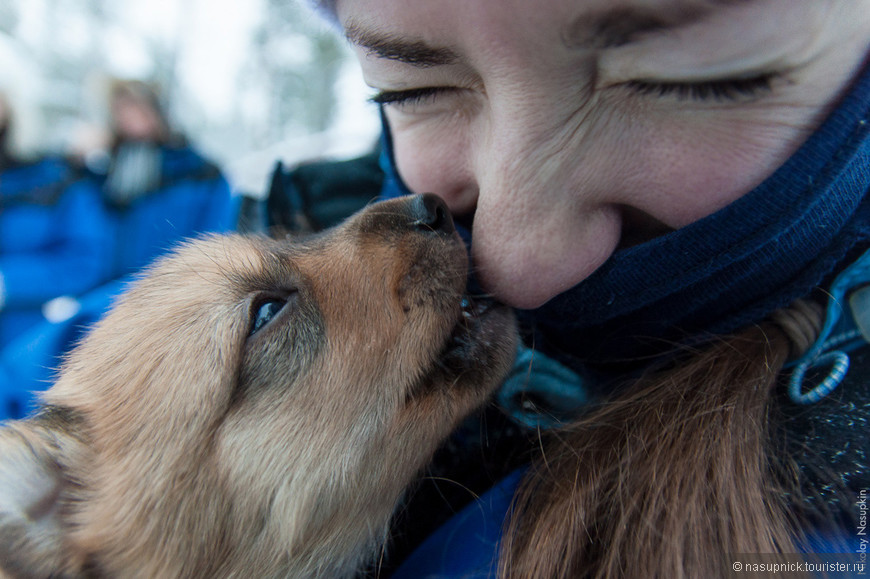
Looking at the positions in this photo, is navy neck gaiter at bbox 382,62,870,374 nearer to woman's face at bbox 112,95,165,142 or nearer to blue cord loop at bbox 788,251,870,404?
blue cord loop at bbox 788,251,870,404

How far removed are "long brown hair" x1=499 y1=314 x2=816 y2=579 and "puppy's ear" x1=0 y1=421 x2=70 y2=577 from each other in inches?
50.1

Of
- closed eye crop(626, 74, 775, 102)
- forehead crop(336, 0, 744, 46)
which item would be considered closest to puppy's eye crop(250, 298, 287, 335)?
forehead crop(336, 0, 744, 46)

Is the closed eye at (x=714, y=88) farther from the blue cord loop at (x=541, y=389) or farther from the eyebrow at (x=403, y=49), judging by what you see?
the blue cord loop at (x=541, y=389)

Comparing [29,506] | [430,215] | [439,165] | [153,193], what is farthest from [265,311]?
[153,193]

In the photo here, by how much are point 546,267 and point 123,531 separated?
1.41m

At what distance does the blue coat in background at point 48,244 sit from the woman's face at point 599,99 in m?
4.54

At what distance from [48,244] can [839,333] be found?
608cm

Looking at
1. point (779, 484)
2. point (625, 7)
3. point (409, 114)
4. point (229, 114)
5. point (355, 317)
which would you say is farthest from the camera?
point (229, 114)

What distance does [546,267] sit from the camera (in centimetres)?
141

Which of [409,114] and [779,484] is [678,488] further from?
[409,114]

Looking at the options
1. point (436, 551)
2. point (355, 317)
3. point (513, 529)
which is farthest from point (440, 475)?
point (355, 317)

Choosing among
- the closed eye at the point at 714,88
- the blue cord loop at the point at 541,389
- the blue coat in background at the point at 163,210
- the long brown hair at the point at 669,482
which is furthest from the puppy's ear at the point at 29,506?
the blue coat in background at the point at 163,210

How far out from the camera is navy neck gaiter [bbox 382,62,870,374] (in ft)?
3.68

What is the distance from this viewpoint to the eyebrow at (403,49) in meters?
1.30
